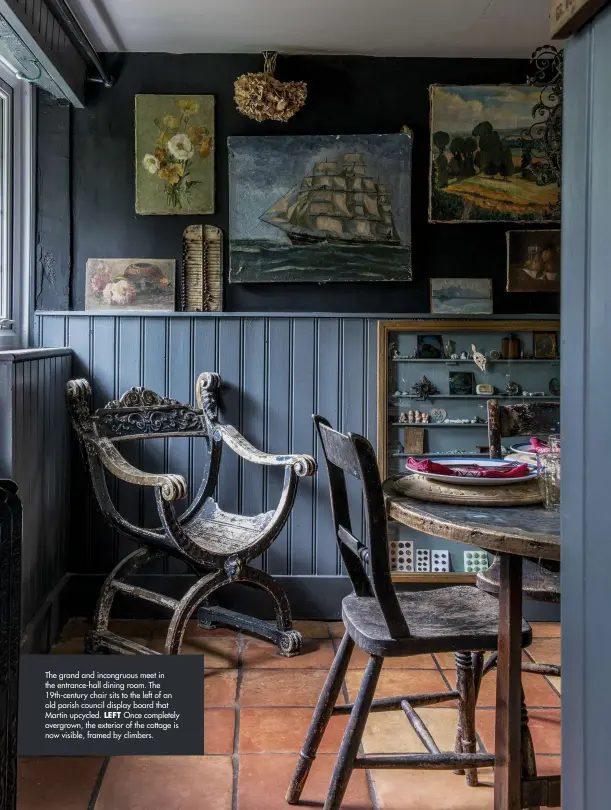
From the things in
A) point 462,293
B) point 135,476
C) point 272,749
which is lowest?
point 272,749

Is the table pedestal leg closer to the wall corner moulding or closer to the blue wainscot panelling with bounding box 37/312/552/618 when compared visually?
the wall corner moulding

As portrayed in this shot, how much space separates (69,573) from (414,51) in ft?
9.13

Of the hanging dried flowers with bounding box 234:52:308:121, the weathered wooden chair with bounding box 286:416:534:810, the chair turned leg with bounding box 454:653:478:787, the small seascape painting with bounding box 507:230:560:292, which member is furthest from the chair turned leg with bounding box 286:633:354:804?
the hanging dried flowers with bounding box 234:52:308:121

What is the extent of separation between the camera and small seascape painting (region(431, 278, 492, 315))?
11.6 ft

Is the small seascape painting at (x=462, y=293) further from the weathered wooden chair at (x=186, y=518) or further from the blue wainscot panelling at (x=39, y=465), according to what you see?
the blue wainscot panelling at (x=39, y=465)

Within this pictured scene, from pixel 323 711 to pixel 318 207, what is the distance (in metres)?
2.23

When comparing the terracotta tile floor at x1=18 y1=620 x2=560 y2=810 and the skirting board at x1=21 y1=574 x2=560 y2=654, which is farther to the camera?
the skirting board at x1=21 y1=574 x2=560 y2=654

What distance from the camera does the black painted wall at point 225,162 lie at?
3.49 meters

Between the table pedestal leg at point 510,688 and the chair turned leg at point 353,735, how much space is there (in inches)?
11.0

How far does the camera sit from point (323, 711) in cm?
202

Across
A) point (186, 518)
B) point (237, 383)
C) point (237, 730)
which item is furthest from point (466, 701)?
point (237, 383)

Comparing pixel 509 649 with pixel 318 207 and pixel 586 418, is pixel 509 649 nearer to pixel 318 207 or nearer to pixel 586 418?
pixel 586 418

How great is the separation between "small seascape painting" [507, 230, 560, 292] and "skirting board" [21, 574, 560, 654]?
4.69 ft

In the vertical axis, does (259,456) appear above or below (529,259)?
below
